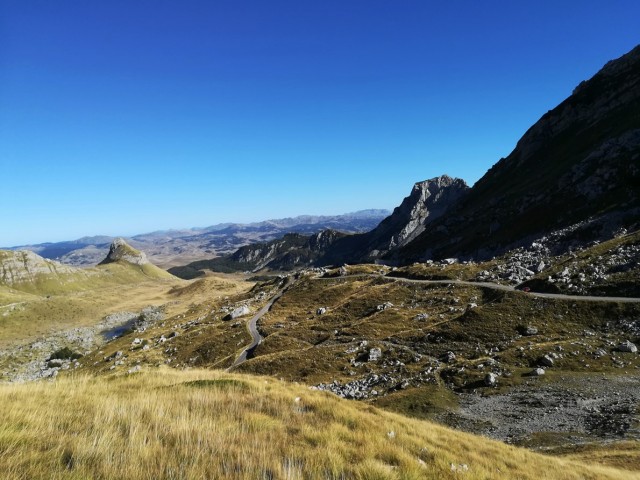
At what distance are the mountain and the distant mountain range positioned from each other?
37 centimetres

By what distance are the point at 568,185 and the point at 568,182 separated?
177 centimetres

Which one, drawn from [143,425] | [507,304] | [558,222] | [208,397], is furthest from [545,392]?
[558,222]

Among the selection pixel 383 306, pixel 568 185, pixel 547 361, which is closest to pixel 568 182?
pixel 568 185

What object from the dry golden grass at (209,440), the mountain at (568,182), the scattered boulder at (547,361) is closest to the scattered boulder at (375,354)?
the scattered boulder at (547,361)

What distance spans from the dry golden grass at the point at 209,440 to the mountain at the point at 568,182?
99143mm

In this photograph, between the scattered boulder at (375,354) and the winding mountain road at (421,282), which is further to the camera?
the scattered boulder at (375,354)

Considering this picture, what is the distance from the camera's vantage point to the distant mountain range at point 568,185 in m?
100

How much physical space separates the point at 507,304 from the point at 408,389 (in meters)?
27.4

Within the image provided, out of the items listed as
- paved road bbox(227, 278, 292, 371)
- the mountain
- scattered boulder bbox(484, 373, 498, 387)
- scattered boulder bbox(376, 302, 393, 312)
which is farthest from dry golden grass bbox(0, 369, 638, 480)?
the mountain

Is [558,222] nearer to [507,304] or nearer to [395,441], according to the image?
[507,304]

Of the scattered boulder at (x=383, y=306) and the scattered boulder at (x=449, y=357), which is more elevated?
the scattered boulder at (x=383, y=306)

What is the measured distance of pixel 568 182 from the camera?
416 ft

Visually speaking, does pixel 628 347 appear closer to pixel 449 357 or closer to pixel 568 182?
pixel 449 357

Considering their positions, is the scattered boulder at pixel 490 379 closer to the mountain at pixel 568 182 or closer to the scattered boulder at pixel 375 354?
the scattered boulder at pixel 375 354
